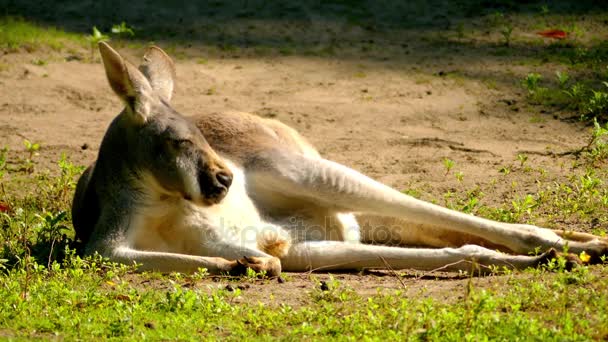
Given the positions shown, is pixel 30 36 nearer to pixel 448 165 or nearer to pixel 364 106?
pixel 364 106

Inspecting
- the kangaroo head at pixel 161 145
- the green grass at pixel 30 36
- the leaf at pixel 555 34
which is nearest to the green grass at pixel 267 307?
the kangaroo head at pixel 161 145

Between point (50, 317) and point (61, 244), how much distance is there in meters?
1.44

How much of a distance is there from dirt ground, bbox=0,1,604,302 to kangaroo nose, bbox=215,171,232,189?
1.94 meters

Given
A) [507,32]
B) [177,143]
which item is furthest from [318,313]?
[507,32]

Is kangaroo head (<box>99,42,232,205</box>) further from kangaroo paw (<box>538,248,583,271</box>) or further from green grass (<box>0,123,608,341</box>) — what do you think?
kangaroo paw (<box>538,248,583,271</box>)

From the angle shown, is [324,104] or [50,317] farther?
[324,104]

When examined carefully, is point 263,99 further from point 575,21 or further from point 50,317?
point 50,317

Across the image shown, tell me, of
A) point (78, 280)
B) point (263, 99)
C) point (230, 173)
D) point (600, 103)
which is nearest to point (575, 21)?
point (600, 103)

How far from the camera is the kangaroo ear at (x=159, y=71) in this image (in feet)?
19.8

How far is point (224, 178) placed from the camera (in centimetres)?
552

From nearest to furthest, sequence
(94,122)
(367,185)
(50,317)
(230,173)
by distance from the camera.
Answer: (50,317)
(230,173)
(367,185)
(94,122)

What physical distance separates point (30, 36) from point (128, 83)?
5.35 metres

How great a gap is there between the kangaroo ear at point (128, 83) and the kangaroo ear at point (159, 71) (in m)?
0.31

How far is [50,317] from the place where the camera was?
183 inches
